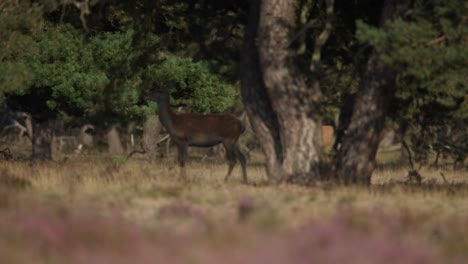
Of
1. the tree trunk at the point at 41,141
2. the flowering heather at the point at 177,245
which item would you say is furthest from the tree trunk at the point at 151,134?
the flowering heather at the point at 177,245

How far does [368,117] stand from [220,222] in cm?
730

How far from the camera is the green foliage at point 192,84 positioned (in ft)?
84.4

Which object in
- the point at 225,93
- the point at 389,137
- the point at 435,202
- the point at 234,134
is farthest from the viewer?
the point at 389,137

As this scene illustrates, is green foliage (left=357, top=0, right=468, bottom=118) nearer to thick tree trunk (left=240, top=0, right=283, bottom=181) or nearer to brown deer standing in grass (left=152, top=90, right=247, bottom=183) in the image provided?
thick tree trunk (left=240, top=0, right=283, bottom=181)

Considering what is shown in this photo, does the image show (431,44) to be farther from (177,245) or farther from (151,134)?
(151,134)

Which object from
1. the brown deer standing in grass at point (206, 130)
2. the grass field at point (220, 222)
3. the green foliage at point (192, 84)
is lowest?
the grass field at point (220, 222)

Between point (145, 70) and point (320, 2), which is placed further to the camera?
point (145, 70)

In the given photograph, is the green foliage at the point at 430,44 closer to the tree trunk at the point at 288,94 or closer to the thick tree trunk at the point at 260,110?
→ the tree trunk at the point at 288,94

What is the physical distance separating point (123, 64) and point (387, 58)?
1057cm

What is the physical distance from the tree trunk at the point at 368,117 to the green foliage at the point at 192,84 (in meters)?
8.45

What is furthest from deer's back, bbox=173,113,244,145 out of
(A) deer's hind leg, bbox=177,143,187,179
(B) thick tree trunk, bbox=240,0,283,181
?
(B) thick tree trunk, bbox=240,0,283,181

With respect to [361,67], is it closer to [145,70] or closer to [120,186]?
[120,186]

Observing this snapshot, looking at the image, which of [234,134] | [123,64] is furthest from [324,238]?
[123,64]

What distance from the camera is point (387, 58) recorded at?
15023mm
